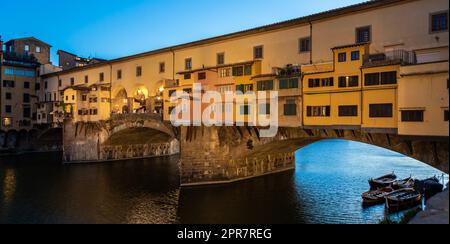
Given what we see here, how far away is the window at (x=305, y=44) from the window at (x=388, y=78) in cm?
809

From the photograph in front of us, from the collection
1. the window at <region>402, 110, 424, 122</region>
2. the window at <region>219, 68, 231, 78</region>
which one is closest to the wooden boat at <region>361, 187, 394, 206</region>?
the window at <region>402, 110, 424, 122</region>

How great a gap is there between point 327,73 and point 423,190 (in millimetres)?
13371

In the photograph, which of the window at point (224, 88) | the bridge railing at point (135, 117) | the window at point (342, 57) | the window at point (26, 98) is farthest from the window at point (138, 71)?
the window at point (26, 98)

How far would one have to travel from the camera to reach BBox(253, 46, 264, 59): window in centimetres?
3243

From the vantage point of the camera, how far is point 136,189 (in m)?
35.5

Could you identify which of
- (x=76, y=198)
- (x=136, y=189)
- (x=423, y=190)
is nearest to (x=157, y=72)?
(x=136, y=189)

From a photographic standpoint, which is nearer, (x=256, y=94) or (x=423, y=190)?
(x=423, y=190)

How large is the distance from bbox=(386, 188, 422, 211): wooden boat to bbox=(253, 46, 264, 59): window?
1711 centimetres

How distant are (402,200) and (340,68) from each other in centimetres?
1164

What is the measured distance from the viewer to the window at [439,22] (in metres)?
21.5

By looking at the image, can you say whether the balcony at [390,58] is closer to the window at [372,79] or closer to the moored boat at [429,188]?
the window at [372,79]

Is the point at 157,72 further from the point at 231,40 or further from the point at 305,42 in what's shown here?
the point at 305,42

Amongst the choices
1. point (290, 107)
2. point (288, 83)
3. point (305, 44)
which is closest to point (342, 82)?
point (288, 83)

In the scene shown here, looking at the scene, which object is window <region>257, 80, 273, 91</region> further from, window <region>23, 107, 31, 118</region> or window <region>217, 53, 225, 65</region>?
window <region>23, 107, 31, 118</region>
